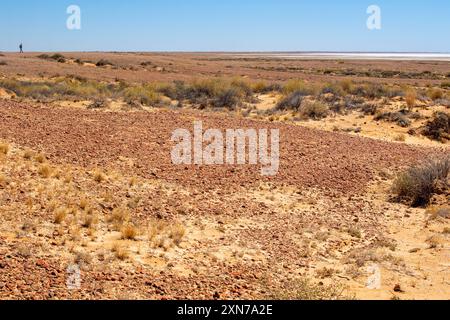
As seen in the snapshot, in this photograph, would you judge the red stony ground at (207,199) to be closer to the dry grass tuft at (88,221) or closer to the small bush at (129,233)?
the dry grass tuft at (88,221)

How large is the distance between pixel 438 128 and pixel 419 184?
10.4 m

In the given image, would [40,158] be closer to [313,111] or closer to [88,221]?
[88,221]

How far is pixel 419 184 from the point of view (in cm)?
1106

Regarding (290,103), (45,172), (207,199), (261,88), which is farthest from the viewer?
(261,88)

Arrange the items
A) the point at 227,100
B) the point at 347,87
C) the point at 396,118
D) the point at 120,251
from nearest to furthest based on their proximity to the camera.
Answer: the point at 120,251
the point at 396,118
the point at 227,100
the point at 347,87

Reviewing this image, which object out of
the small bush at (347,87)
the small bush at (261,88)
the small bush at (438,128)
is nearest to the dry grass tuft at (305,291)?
the small bush at (438,128)

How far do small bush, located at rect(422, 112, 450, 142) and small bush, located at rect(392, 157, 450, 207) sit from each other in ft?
29.6

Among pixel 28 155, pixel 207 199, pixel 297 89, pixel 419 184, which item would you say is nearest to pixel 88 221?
pixel 207 199

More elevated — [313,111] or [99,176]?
[313,111]

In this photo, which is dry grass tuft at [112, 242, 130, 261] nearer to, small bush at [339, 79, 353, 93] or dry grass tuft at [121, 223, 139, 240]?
dry grass tuft at [121, 223, 139, 240]

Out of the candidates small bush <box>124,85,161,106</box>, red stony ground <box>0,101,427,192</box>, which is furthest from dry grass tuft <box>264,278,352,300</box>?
small bush <box>124,85,161,106</box>

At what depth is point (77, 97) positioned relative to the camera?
70.3 feet

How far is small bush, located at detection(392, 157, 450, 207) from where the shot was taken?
10977mm

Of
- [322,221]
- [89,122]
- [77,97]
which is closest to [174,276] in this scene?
[322,221]
